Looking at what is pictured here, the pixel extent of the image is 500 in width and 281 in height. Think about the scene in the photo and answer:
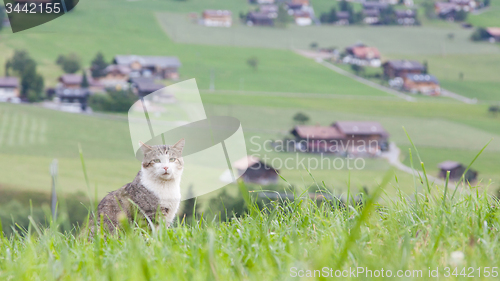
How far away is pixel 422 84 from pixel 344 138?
24113 mm

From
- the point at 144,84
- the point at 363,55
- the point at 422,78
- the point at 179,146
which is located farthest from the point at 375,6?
the point at 179,146

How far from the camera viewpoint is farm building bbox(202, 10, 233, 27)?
238ft

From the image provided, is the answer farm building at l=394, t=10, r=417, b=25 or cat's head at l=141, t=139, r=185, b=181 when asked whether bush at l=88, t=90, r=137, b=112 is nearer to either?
farm building at l=394, t=10, r=417, b=25

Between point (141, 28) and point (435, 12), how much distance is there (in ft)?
155

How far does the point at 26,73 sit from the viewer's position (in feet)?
186

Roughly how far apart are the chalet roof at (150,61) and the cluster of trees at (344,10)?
27.3m

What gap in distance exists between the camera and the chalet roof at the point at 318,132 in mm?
42469

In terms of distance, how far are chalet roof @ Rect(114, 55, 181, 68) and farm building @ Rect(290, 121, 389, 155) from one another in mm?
25984

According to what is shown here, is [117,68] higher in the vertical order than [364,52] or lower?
lower

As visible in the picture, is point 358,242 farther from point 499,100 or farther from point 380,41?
point 380,41

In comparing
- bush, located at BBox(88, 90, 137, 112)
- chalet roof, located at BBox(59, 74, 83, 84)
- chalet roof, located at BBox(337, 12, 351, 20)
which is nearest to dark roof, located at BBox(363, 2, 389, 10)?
chalet roof, located at BBox(337, 12, 351, 20)

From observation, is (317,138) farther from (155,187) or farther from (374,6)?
(374,6)

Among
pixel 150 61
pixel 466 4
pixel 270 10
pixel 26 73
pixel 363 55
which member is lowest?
pixel 150 61

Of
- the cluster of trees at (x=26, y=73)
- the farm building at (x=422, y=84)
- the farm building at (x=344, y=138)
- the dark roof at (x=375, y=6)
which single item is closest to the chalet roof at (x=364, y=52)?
the farm building at (x=422, y=84)
